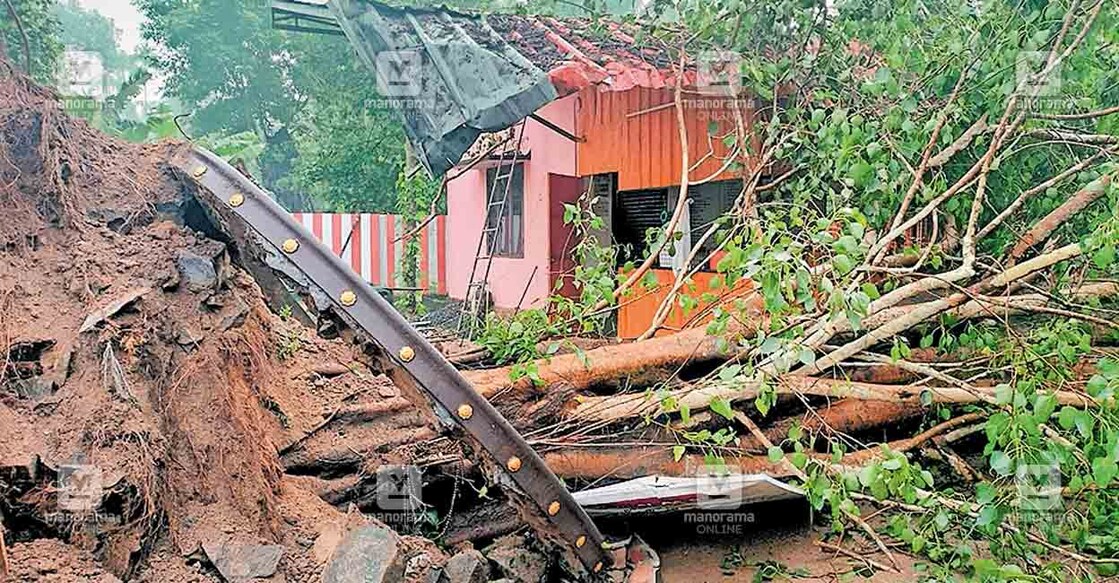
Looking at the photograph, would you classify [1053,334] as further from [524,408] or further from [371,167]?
[371,167]

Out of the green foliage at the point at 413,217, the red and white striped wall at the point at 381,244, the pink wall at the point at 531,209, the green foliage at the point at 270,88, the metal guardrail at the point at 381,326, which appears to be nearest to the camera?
the metal guardrail at the point at 381,326

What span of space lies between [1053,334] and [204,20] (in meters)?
24.4

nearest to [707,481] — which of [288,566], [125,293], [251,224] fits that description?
[288,566]

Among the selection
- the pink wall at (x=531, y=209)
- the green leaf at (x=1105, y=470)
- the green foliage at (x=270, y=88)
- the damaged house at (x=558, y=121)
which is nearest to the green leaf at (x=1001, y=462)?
the green leaf at (x=1105, y=470)

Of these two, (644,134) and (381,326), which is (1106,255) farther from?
(644,134)

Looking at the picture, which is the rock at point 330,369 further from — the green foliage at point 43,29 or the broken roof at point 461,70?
the green foliage at point 43,29

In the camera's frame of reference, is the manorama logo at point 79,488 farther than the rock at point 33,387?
No

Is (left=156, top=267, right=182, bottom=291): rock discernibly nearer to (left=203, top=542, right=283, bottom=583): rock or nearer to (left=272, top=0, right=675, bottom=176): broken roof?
(left=203, top=542, right=283, bottom=583): rock

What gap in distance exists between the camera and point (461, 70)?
5180mm

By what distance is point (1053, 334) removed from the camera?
3484mm

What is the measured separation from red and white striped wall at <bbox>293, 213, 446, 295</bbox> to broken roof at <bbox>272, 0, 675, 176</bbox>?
8.11 metres

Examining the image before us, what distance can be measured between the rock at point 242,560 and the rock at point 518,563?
1090 mm

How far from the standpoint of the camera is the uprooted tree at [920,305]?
2967 millimetres

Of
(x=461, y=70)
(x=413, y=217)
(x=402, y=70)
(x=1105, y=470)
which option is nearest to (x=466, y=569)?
(x=1105, y=470)
